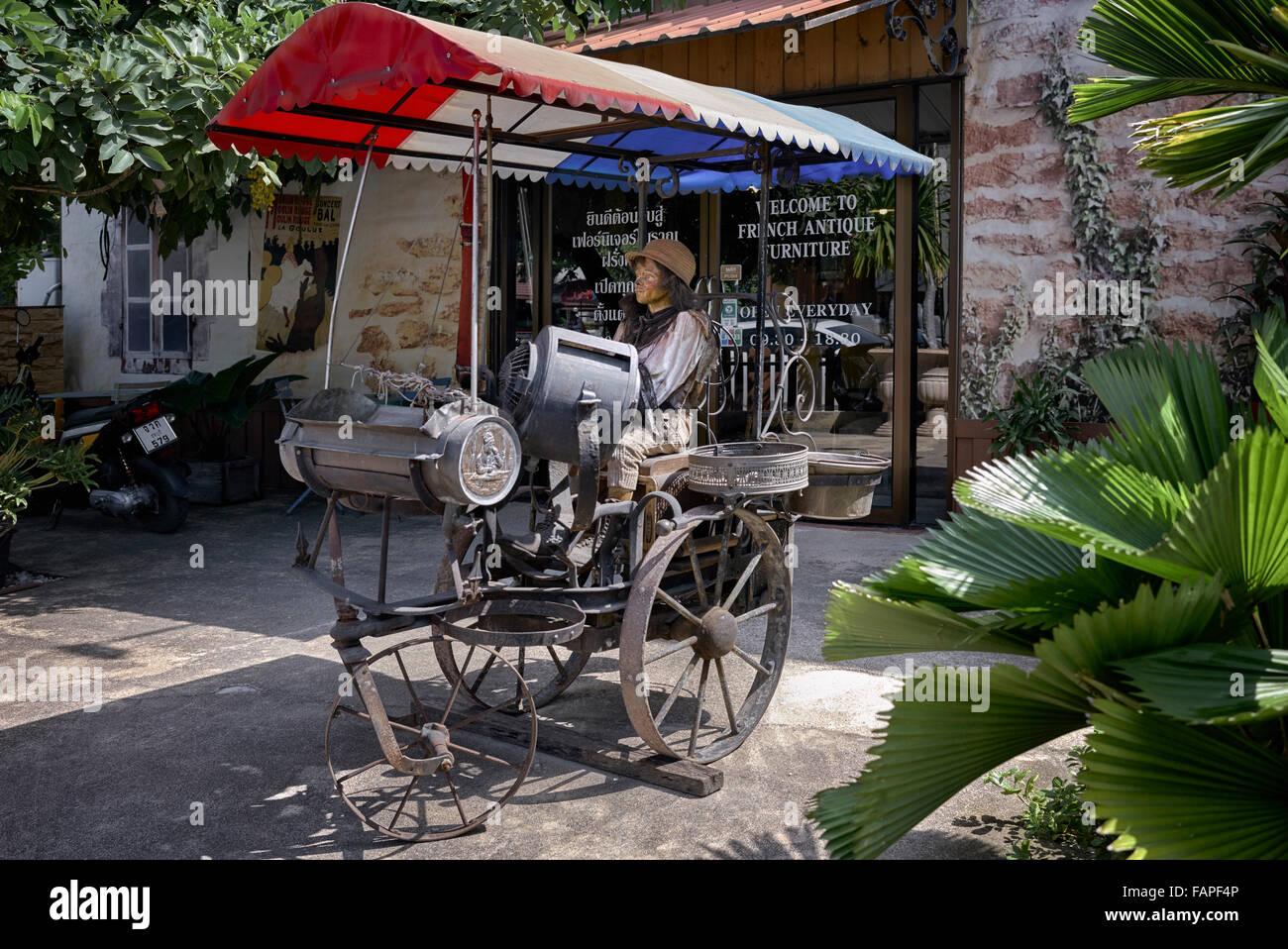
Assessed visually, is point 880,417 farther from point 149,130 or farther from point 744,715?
point 149,130

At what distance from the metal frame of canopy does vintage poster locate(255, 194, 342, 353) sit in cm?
547

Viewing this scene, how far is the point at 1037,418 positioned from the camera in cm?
796

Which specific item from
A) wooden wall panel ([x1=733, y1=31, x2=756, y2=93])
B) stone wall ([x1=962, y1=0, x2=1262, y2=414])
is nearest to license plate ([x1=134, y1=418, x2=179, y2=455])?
wooden wall panel ([x1=733, y1=31, x2=756, y2=93])

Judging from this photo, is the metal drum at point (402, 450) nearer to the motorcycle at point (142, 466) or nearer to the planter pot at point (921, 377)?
the motorcycle at point (142, 466)

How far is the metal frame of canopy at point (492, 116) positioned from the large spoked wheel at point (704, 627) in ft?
2.20

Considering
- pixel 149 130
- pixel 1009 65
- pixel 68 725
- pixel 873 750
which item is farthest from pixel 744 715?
pixel 1009 65

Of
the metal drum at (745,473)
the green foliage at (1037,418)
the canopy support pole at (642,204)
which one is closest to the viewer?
the metal drum at (745,473)

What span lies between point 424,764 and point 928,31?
6.77 meters

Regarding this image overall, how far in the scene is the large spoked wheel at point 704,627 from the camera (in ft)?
13.6

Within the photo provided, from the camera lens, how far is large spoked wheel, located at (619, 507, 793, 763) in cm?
413

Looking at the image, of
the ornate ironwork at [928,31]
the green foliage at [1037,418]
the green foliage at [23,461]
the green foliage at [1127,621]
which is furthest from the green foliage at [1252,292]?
the green foliage at [23,461]

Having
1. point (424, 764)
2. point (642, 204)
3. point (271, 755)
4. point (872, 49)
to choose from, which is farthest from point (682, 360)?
point (872, 49)

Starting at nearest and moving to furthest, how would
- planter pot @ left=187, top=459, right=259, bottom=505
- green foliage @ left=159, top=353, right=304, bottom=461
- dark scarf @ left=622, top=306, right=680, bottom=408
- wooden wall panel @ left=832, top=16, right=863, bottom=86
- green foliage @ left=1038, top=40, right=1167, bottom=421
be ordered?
Result: 1. dark scarf @ left=622, top=306, right=680, bottom=408
2. green foliage @ left=1038, top=40, right=1167, bottom=421
3. wooden wall panel @ left=832, top=16, right=863, bottom=86
4. green foliage @ left=159, top=353, right=304, bottom=461
5. planter pot @ left=187, top=459, right=259, bottom=505

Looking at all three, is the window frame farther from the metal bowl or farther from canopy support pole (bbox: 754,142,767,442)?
the metal bowl
